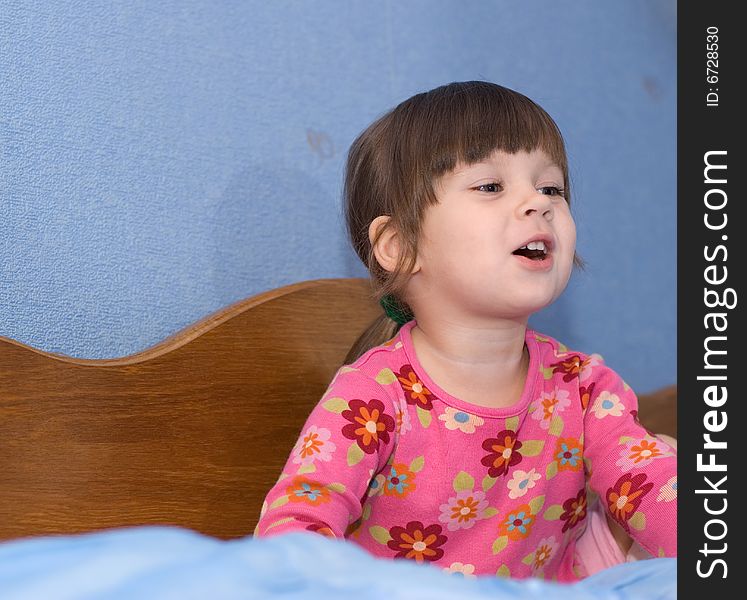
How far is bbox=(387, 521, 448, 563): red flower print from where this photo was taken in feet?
3.35

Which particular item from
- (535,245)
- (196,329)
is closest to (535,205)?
(535,245)

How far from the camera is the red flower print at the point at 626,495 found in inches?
39.9

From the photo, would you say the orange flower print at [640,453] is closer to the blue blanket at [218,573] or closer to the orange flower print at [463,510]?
the orange flower print at [463,510]

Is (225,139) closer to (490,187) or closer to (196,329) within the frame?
(196,329)

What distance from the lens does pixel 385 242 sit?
3.60ft

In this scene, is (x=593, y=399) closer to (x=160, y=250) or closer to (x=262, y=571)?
(x=160, y=250)

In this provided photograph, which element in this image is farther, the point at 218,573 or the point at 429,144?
the point at 429,144

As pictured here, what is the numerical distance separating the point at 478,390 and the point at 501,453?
0.07 meters

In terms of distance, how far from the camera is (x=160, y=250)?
3.87 ft

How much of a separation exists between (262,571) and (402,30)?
44.1 inches

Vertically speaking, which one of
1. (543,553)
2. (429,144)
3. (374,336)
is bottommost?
(543,553)

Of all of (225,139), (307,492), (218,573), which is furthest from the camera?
(225,139)

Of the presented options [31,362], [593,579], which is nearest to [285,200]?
[31,362]

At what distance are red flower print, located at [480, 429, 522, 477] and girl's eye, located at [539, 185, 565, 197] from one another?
270 mm
